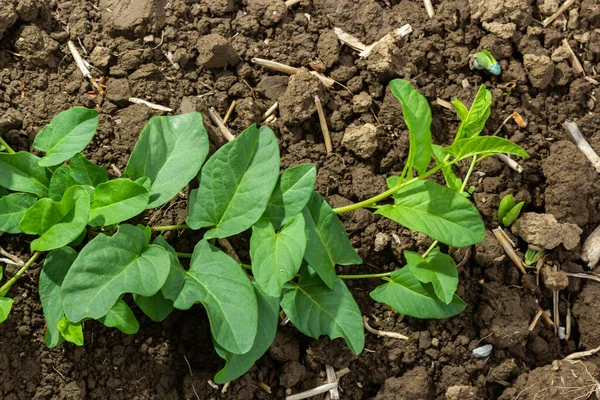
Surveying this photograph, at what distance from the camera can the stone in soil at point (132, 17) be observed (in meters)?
2.32

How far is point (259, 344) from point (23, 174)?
890 mm

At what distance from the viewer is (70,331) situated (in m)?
1.97

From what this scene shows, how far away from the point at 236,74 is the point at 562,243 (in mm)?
1313

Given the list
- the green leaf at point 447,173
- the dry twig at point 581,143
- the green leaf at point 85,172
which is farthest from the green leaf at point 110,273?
the dry twig at point 581,143

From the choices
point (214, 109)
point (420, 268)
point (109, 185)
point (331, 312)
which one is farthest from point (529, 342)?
point (109, 185)

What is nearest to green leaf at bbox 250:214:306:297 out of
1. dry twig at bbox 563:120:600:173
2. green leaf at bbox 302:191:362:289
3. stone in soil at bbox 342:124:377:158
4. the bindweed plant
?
the bindweed plant

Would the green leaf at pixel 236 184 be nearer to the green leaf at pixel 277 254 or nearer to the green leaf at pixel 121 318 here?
the green leaf at pixel 277 254

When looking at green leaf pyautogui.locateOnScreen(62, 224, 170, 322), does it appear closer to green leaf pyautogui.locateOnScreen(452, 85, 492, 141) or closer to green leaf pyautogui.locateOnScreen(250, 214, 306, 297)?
green leaf pyautogui.locateOnScreen(250, 214, 306, 297)

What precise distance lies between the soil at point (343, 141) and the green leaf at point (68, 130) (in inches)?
7.2

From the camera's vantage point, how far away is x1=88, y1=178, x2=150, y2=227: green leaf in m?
1.91

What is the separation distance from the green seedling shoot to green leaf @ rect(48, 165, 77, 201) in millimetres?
1469

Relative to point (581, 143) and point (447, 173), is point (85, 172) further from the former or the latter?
point (581, 143)

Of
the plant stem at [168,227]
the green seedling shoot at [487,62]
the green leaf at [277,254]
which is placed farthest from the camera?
the green seedling shoot at [487,62]

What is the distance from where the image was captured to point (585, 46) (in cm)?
258
